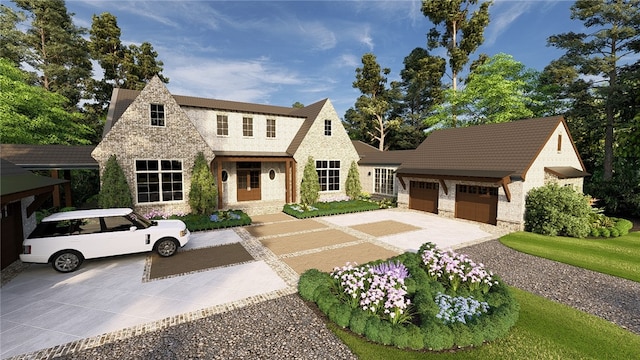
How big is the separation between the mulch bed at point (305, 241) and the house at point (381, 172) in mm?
9687

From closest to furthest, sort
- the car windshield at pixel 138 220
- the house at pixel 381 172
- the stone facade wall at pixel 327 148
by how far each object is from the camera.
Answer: the car windshield at pixel 138 220 < the stone facade wall at pixel 327 148 < the house at pixel 381 172

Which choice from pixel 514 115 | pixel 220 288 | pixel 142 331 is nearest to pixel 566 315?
pixel 220 288

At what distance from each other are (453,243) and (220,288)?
30.5 feet

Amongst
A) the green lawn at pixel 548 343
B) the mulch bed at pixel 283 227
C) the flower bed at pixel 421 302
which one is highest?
the flower bed at pixel 421 302

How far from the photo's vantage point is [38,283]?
716 centimetres

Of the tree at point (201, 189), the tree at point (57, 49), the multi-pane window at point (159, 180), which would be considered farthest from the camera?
the tree at point (57, 49)

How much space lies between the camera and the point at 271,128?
20.3 m

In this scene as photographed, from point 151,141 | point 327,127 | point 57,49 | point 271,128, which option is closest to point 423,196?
point 327,127

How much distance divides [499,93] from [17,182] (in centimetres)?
3220

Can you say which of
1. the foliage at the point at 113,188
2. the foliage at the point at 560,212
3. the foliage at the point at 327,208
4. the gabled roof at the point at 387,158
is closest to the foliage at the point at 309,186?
the foliage at the point at 327,208

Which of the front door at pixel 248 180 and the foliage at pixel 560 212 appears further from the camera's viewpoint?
the front door at pixel 248 180

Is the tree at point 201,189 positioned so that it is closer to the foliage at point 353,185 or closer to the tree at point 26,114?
the foliage at point 353,185

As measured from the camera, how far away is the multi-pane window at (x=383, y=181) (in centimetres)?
2115

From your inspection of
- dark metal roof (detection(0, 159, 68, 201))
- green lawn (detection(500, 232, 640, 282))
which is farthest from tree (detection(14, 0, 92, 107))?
green lawn (detection(500, 232, 640, 282))
